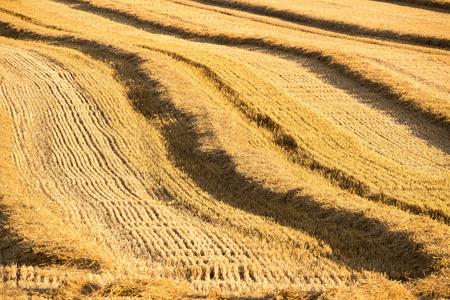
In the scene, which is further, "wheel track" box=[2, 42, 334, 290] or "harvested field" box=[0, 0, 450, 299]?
"wheel track" box=[2, 42, 334, 290]

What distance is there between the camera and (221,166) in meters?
12.0

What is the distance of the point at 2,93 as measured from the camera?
16.7m

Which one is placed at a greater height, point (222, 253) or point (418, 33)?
point (418, 33)

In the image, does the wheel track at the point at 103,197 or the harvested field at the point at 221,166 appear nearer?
the harvested field at the point at 221,166

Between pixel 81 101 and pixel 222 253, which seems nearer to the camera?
pixel 222 253

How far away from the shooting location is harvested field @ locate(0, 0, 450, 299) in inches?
304

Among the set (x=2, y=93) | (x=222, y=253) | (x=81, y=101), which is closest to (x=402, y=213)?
(x=222, y=253)

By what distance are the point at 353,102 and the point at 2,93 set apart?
13746mm

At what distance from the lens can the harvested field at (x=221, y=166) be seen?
25.3 feet

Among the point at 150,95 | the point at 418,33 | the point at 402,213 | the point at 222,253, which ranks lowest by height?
the point at 222,253

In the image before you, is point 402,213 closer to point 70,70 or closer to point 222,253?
point 222,253

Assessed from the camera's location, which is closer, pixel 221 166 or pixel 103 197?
pixel 103 197

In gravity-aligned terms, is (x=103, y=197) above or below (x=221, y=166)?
below

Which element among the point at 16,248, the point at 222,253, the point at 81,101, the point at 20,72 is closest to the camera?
the point at 16,248
